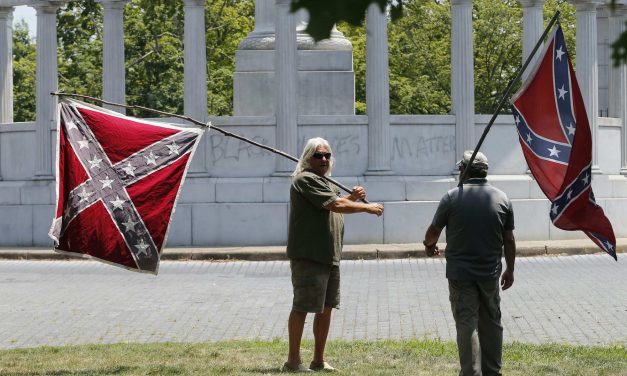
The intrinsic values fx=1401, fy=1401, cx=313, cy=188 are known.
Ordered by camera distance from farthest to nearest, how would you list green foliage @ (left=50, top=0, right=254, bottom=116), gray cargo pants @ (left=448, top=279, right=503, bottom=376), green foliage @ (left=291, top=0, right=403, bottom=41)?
green foliage @ (left=50, top=0, right=254, bottom=116), gray cargo pants @ (left=448, top=279, right=503, bottom=376), green foliage @ (left=291, top=0, right=403, bottom=41)

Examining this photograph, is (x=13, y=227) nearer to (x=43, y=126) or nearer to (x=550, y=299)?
(x=43, y=126)

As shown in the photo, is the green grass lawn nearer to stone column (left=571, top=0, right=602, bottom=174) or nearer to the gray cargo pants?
the gray cargo pants

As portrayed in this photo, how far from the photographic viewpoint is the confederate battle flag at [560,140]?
379 inches

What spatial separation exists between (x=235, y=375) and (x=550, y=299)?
670 centimetres

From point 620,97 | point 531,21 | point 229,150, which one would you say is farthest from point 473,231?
point 620,97

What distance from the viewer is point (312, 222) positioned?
33.7ft

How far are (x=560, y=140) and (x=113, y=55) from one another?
17694 mm

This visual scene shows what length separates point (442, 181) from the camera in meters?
25.9

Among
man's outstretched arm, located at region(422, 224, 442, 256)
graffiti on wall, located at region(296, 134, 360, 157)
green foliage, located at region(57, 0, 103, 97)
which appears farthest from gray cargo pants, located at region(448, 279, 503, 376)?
green foliage, located at region(57, 0, 103, 97)

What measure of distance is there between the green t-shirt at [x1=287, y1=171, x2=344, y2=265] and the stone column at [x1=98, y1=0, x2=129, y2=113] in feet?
54.7

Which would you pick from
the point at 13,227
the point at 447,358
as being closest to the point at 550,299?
the point at 447,358

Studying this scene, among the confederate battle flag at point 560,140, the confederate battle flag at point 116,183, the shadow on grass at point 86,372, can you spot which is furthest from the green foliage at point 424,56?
the confederate battle flag at point 560,140

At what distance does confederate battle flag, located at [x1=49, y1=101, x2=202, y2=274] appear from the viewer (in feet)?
36.0

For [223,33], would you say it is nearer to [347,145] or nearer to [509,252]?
[347,145]
